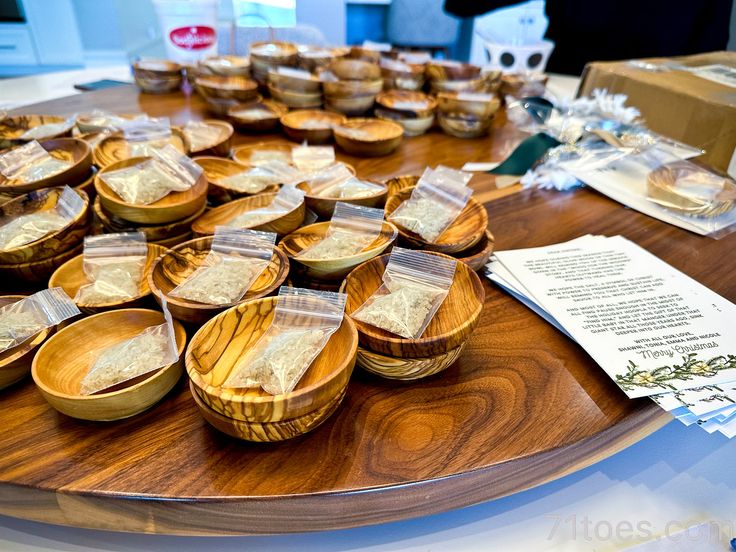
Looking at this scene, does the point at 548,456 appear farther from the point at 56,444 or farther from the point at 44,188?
the point at 44,188

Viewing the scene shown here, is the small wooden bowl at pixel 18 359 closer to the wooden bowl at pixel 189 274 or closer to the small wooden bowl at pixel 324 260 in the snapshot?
the wooden bowl at pixel 189 274

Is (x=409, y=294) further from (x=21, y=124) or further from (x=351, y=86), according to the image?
(x=21, y=124)

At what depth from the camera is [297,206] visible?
2.27ft

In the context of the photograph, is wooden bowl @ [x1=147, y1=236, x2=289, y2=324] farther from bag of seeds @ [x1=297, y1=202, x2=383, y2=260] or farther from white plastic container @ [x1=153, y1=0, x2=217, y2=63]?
white plastic container @ [x1=153, y1=0, x2=217, y2=63]

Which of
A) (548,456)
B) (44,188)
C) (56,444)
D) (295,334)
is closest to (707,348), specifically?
(548,456)

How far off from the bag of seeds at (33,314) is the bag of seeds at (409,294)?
0.33 metres

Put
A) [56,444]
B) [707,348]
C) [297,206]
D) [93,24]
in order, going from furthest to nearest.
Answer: [93,24] < [297,206] < [707,348] < [56,444]

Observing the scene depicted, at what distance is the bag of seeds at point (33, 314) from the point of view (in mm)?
505

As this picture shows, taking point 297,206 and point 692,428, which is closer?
point 692,428

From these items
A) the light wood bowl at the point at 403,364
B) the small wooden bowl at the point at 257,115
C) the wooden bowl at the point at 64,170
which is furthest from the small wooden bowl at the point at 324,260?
Answer: the small wooden bowl at the point at 257,115

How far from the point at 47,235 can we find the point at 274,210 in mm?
297

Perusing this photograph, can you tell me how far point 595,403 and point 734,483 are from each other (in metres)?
0.19

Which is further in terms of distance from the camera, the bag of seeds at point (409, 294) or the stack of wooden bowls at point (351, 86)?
the stack of wooden bowls at point (351, 86)

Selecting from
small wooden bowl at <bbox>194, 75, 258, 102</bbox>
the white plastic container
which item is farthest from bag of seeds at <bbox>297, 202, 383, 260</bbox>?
the white plastic container
